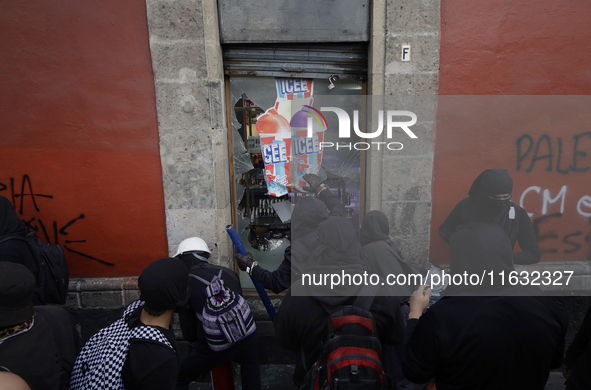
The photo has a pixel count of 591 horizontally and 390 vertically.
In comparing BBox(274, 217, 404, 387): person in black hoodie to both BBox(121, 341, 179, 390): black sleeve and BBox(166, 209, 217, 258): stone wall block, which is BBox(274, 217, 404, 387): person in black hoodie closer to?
BBox(121, 341, 179, 390): black sleeve

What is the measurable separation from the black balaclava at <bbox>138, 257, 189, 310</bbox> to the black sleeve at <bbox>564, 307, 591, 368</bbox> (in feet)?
8.34

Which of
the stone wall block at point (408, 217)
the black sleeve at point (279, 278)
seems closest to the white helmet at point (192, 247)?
the black sleeve at point (279, 278)

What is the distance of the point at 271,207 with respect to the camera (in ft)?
14.4

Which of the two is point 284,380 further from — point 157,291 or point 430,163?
point 430,163

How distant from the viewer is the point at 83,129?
12.6ft

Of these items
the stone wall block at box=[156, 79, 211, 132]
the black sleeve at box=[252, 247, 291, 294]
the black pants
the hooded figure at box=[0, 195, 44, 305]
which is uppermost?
the stone wall block at box=[156, 79, 211, 132]

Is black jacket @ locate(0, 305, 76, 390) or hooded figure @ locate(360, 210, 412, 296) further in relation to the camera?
hooded figure @ locate(360, 210, 412, 296)

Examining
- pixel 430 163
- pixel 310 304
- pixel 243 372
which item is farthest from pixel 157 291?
pixel 430 163

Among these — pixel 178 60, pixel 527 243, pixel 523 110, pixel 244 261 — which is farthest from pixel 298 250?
pixel 523 110

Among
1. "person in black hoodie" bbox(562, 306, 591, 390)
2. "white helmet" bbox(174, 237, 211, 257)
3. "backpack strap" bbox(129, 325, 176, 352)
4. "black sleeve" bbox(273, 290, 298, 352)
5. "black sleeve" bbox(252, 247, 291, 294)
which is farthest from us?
"white helmet" bbox(174, 237, 211, 257)

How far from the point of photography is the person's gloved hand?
4039 millimetres

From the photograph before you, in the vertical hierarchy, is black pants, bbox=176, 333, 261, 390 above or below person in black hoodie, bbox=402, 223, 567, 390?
below

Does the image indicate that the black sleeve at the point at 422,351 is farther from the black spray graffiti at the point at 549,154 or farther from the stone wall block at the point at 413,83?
the black spray graffiti at the point at 549,154

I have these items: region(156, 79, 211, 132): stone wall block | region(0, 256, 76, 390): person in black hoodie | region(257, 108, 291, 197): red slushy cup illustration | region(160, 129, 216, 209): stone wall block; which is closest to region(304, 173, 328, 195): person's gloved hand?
region(257, 108, 291, 197): red slushy cup illustration
